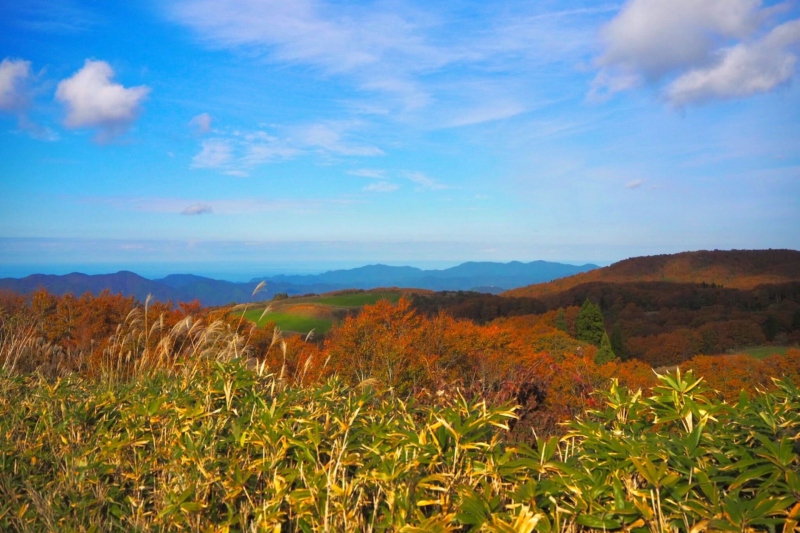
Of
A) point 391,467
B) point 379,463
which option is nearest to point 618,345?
point 379,463

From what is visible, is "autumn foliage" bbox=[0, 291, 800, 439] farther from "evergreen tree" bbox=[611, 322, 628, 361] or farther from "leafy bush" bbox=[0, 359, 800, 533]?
"evergreen tree" bbox=[611, 322, 628, 361]

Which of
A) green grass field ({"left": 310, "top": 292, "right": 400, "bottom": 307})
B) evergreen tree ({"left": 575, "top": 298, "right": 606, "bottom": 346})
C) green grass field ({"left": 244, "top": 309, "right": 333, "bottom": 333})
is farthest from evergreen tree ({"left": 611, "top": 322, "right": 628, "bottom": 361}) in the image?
green grass field ({"left": 244, "top": 309, "right": 333, "bottom": 333})

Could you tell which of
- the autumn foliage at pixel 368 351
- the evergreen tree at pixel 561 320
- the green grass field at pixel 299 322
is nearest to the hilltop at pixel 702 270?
the evergreen tree at pixel 561 320

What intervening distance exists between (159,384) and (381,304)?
1163cm

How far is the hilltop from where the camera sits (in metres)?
96.7

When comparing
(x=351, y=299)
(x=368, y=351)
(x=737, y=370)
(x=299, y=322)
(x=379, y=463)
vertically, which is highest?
(x=379, y=463)

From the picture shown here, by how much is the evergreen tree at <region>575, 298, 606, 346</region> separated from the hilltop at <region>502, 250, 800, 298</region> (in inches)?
1723

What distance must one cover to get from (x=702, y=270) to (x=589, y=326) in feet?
272

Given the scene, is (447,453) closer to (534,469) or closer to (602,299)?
(534,469)

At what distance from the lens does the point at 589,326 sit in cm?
4434

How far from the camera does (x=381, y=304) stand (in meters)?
16.5

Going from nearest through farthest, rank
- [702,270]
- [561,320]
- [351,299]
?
[561,320]
[351,299]
[702,270]

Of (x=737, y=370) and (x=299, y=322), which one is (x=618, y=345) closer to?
(x=737, y=370)

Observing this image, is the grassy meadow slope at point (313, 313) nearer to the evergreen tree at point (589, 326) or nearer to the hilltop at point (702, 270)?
the evergreen tree at point (589, 326)
